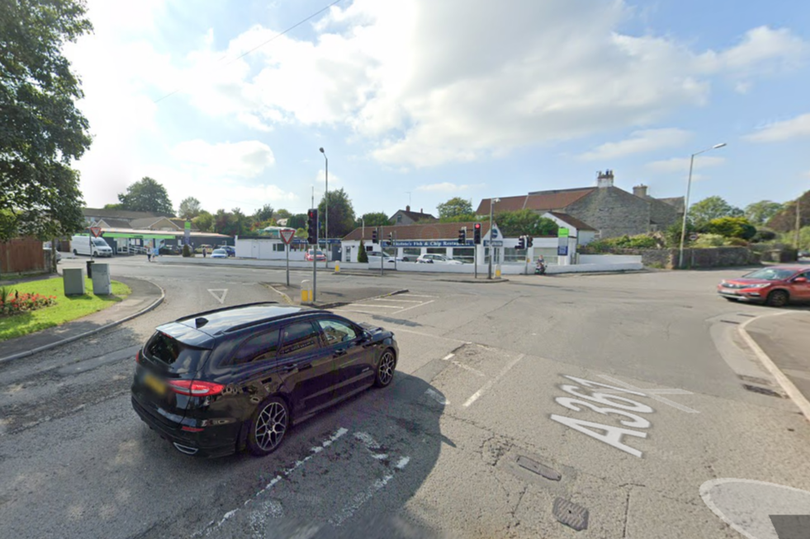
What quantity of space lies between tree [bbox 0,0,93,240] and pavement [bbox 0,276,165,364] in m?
3.37

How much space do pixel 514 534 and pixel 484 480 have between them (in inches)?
24.2

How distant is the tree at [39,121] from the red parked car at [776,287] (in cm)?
2590

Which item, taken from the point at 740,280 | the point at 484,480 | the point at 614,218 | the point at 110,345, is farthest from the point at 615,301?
the point at 614,218

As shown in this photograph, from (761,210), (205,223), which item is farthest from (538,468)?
(761,210)

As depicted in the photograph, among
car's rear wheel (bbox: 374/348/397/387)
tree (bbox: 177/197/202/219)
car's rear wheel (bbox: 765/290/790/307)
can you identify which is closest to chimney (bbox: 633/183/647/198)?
car's rear wheel (bbox: 765/290/790/307)

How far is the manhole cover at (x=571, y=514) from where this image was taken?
272cm

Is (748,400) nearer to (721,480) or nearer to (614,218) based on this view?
(721,480)

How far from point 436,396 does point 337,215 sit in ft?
186

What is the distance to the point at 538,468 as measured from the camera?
342 centimetres

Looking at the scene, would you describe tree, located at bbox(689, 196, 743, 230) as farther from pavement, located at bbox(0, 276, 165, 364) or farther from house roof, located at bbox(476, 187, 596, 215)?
pavement, located at bbox(0, 276, 165, 364)

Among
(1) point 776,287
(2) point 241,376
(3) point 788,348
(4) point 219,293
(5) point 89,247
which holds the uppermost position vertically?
(5) point 89,247

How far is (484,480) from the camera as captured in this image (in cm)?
323

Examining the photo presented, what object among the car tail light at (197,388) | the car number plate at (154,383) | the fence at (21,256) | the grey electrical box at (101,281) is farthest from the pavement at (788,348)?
the fence at (21,256)

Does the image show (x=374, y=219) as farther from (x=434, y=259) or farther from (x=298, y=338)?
(x=298, y=338)
